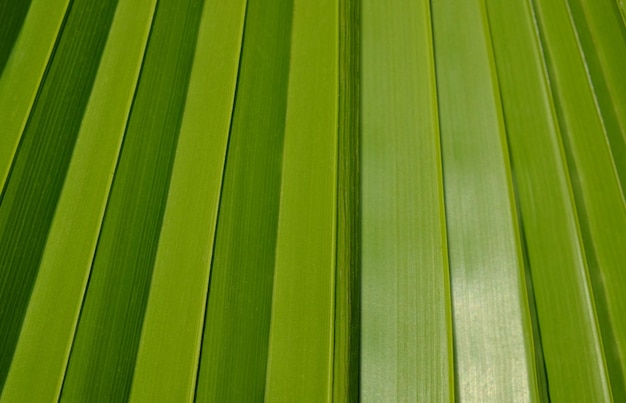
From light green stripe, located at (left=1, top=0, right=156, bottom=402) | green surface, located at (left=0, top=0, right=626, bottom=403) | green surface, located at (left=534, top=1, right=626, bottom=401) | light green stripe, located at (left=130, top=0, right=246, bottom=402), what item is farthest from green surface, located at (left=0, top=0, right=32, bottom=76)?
green surface, located at (left=534, top=1, right=626, bottom=401)

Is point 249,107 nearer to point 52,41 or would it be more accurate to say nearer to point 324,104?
point 324,104

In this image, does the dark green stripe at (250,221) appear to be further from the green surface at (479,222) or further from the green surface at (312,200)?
the green surface at (479,222)

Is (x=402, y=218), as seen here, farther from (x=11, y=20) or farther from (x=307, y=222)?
(x=11, y=20)

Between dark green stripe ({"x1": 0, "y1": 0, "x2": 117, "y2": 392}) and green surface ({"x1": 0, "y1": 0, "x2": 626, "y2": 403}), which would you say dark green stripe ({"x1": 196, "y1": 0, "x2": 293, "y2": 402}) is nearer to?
green surface ({"x1": 0, "y1": 0, "x2": 626, "y2": 403})

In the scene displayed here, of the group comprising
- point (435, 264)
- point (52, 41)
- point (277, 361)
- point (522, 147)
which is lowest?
point (277, 361)

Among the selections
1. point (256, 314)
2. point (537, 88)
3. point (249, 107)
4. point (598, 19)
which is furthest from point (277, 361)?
point (598, 19)

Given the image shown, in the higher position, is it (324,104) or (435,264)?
(324,104)

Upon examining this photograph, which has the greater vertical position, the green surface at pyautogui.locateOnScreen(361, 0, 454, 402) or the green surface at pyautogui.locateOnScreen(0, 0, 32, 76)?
the green surface at pyautogui.locateOnScreen(0, 0, 32, 76)

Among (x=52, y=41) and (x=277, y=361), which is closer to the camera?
(x=277, y=361)
